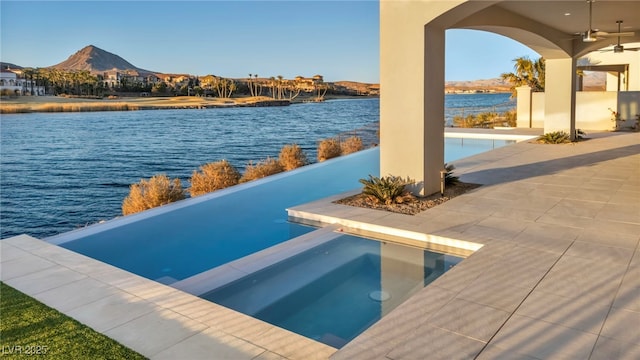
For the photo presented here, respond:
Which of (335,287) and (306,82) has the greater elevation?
(306,82)

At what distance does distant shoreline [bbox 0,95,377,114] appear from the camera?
3954cm

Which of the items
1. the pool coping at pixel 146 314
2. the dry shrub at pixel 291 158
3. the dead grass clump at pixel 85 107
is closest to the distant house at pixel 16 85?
the dead grass clump at pixel 85 107

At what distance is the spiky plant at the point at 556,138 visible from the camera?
1388 centimetres

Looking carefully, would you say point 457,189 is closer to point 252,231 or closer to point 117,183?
point 252,231

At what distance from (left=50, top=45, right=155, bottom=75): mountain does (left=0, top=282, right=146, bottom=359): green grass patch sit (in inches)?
1678

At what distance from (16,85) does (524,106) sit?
34220mm

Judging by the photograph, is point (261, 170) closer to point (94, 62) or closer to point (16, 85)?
point (16, 85)

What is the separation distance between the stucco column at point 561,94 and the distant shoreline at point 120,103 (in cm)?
3699

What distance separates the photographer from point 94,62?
4453 cm

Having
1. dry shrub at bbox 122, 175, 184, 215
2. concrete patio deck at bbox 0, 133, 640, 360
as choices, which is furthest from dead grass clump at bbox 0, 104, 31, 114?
concrete patio deck at bbox 0, 133, 640, 360

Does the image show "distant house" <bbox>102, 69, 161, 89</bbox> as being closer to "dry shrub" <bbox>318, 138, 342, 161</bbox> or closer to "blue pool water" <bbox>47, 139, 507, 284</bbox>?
"dry shrub" <bbox>318, 138, 342, 161</bbox>

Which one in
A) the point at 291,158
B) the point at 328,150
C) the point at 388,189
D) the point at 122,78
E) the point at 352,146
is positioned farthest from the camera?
the point at 122,78

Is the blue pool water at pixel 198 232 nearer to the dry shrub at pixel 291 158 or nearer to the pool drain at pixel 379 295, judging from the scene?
the pool drain at pixel 379 295

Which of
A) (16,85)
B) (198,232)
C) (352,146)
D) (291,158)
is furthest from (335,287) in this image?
(16,85)
